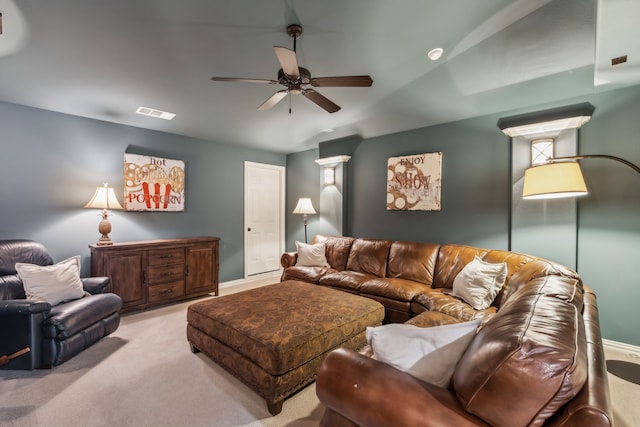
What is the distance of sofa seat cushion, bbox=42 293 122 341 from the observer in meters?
2.25

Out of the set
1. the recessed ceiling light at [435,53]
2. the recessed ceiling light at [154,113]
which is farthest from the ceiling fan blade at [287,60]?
the recessed ceiling light at [154,113]

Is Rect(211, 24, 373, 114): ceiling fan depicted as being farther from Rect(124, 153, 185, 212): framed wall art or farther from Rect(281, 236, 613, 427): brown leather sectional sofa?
Rect(124, 153, 185, 212): framed wall art

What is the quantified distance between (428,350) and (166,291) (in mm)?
3678

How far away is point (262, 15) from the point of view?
203 cm

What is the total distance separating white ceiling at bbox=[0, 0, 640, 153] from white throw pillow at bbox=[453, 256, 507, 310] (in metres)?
1.92

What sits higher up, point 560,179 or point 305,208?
point 560,179

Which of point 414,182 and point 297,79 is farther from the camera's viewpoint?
point 414,182

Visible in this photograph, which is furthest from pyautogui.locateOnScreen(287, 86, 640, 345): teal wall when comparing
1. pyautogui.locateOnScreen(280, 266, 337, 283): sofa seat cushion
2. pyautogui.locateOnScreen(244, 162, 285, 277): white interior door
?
pyautogui.locateOnScreen(244, 162, 285, 277): white interior door

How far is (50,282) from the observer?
2537 millimetres

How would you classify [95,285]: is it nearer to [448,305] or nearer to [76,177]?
[76,177]

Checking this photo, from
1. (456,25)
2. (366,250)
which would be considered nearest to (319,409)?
(366,250)

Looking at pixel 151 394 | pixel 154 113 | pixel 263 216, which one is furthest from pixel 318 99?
pixel 263 216

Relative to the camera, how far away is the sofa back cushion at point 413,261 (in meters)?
3.41

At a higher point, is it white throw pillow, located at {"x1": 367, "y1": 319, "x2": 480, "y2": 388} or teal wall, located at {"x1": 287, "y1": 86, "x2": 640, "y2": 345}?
teal wall, located at {"x1": 287, "y1": 86, "x2": 640, "y2": 345}
